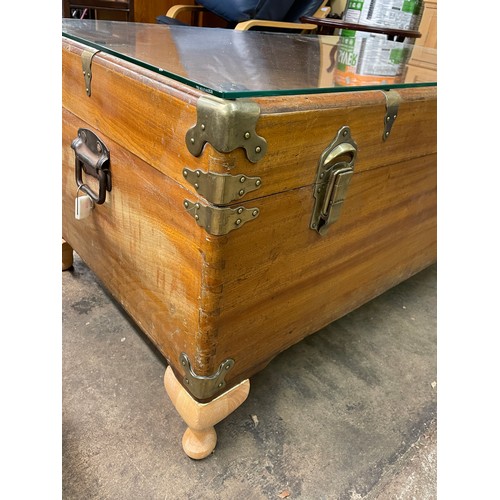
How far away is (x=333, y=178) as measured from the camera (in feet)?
2.38

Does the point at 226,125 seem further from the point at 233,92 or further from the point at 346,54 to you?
the point at 346,54

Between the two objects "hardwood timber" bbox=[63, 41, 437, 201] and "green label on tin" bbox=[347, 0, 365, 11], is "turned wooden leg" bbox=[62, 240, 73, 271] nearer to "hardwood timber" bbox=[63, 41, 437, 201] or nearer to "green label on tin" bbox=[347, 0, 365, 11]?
"hardwood timber" bbox=[63, 41, 437, 201]

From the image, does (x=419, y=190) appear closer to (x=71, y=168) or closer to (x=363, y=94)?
(x=363, y=94)

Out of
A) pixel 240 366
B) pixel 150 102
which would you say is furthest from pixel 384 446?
pixel 150 102

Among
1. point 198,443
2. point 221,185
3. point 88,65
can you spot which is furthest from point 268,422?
point 88,65

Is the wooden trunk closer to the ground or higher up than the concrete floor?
higher up

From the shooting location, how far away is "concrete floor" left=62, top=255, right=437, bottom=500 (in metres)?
0.81

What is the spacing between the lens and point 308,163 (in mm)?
677

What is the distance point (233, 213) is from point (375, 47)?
2.89 ft

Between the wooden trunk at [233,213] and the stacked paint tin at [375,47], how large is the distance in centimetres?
9

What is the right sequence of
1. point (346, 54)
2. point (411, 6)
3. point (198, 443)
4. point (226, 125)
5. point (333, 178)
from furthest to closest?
1. point (411, 6)
2. point (346, 54)
3. point (198, 443)
4. point (333, 178)
5. point (226, 125)

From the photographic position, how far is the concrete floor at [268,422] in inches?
31.9

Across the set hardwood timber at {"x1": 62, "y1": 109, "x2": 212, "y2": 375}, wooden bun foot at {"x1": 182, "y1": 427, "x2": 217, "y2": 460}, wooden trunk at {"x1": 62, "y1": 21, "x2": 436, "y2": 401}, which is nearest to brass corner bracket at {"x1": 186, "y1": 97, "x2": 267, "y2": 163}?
wooden trunk at {"x1": 62, "y1": 21, "x2": 436, "y2": 401}

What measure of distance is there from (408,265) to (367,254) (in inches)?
11.3
